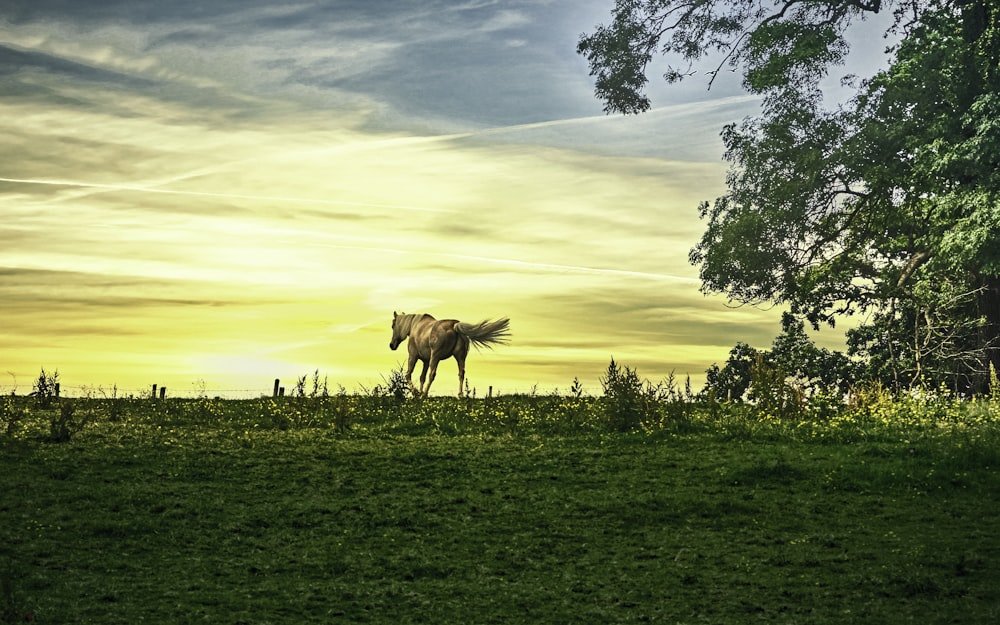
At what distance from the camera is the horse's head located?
→ 2722 centimetres

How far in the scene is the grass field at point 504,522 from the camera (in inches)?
329

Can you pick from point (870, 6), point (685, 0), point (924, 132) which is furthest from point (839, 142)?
point (685, 0)

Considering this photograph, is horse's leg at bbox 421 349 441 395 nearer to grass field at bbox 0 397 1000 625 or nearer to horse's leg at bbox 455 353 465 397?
horse's leg at bbox 455 353 465 397

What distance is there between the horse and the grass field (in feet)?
21.7

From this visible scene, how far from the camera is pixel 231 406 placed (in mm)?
19844

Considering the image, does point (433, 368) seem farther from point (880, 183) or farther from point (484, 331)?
point (880, 183)

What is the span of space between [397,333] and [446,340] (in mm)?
4050

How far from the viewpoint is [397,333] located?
89.9 feet

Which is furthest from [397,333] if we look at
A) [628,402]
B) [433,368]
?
[628,402]

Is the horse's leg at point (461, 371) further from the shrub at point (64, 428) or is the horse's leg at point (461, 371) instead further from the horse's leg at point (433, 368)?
the shrub at point (64, 428)

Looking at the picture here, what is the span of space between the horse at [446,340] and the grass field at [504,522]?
6616 millimetres

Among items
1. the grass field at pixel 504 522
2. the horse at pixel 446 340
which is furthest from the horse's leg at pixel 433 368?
the grass field at pixel 504 522

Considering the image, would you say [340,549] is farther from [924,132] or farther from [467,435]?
[924,132]

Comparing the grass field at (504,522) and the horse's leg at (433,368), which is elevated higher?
the horse's leg at (433,368)
